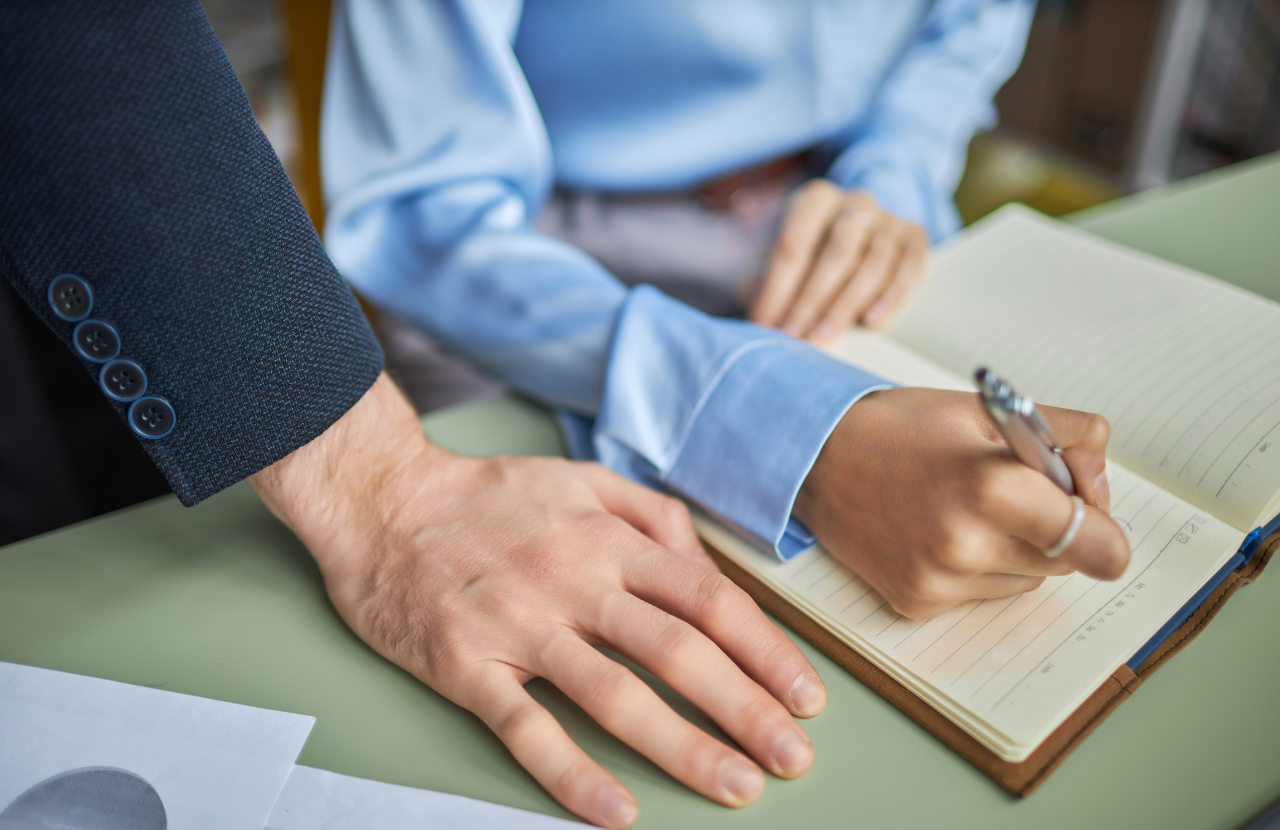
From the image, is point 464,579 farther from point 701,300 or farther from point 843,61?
point 843,61

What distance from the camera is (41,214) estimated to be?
343mm

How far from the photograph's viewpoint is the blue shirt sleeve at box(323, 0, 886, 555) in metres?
0.47

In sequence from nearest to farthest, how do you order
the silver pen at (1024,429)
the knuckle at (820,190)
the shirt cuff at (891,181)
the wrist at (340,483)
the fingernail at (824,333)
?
the silver pen at (1024,429) → the wrist at (340,483) → the fingernail at (824,333) → the knuckle at (820,190) → the shirt cuff at (891,181)

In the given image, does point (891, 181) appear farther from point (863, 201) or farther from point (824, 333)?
point (824, 333)

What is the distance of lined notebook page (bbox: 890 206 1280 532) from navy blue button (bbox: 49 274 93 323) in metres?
0.53

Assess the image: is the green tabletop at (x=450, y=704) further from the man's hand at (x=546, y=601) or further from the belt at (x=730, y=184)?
the belt at (x=730, y=184)

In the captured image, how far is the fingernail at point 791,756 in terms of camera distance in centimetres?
34

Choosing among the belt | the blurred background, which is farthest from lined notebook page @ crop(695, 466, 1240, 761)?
the blurred background

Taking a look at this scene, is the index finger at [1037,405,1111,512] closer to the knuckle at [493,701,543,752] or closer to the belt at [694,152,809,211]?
the knuckle at [493,701,543,752]

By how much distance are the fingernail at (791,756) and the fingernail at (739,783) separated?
0.01m

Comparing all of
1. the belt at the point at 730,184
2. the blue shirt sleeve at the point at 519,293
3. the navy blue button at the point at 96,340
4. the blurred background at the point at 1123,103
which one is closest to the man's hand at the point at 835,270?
the blue shirt sleeve at the point at 519,293

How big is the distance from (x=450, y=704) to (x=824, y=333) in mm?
385

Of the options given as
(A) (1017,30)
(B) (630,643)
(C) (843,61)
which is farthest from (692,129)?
(B) (630,643)

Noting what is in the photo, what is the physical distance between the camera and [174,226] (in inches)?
14.2
